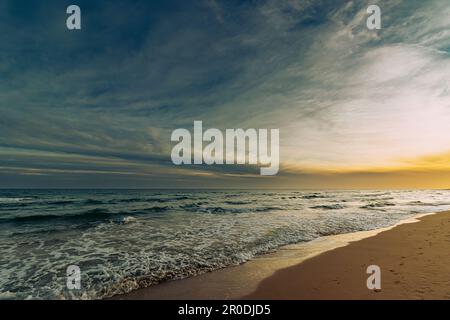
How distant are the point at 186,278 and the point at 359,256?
628 cm

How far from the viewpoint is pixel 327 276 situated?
7223mm

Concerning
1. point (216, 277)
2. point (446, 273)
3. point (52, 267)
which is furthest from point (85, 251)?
point (446, 273)

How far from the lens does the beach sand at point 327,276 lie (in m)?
6.11

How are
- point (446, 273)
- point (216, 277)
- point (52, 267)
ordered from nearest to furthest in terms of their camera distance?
point (446, 273)
point (216, 277)
point (52, 267)

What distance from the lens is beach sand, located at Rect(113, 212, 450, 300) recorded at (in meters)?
6.11

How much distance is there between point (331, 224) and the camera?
16734 mm

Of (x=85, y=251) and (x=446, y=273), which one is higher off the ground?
(x=446, y=273)

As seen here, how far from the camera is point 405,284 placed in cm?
635
